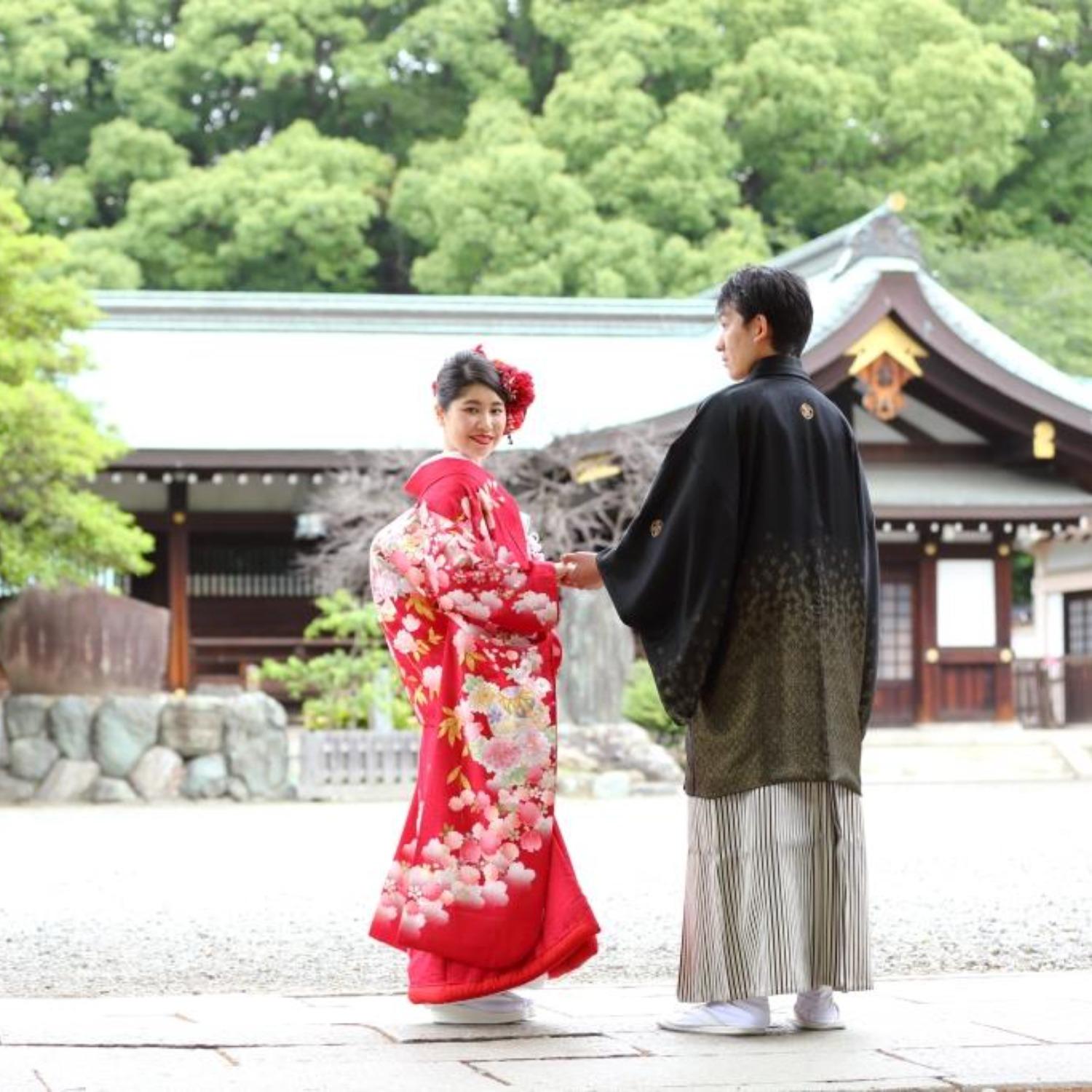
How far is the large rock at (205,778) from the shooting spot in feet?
46.0

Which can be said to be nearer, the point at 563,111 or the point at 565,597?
the point at 565,597

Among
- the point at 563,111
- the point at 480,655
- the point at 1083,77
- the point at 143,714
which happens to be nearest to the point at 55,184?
the point at 563,111

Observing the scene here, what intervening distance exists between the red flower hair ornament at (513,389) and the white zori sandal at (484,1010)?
51.4 inches

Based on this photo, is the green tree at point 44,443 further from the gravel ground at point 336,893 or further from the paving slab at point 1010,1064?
the paving slab at point 1010,1064

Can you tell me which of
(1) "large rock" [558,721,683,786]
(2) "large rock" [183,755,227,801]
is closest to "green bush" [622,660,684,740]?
(1) "large rock" [558,721,683,786]

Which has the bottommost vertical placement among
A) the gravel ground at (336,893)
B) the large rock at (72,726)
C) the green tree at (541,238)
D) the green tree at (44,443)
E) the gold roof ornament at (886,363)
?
the gravel ground at (336,893)

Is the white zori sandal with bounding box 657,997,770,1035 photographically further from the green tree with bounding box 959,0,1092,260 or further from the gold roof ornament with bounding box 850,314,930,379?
the green tree with bounding box 959,0,1092,260

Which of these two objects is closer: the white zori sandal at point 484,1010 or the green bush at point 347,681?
the white zori sandal at point 484,1010

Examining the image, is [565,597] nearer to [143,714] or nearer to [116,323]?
[143,714]

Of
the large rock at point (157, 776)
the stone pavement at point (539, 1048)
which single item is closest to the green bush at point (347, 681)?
the large rock at point (157, 776)

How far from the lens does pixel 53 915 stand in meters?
7.51

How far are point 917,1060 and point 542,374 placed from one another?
1911 centimetres

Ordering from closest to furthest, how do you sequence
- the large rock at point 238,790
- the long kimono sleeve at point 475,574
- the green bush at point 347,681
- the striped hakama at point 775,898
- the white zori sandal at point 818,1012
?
the striped hakama at point 775,898
the white zori sandal at point 818,1012
the long kimono sleeve at point 475,574
the large rock at point 238,790
the green bush at point 347,681

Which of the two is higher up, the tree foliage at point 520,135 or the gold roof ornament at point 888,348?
the tree foliage at point 520,135
